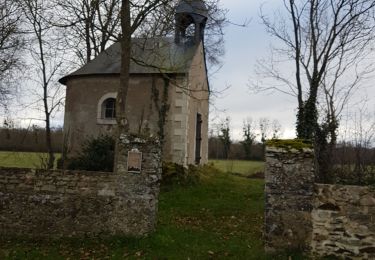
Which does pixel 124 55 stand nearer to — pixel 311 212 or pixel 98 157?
pixel 98 157

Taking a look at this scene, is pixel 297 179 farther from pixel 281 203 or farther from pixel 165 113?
pixel 165 113

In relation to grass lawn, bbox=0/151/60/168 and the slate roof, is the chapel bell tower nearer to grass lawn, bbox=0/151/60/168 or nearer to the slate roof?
the slate roof

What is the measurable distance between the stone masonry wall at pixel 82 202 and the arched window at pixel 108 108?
32.3 feet

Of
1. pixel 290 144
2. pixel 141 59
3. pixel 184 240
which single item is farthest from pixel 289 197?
pixel 141 59

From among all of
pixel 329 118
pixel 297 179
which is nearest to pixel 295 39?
pixel 329 118

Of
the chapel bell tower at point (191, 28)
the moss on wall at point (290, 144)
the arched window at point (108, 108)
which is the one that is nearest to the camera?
the moss on wall at point (290, 144)

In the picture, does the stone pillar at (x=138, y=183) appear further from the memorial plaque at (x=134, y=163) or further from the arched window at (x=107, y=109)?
the arched window at (x=107, y=109)

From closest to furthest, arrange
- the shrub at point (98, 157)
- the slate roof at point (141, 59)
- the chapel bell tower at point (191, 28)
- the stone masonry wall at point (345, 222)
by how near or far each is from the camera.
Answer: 1. the stone masonry wall at point (345, 222)
2. the shrub at point (98, 157)
3. the slate roof at point (141, 59)
4. the chapel bell tower at point (191, 28)

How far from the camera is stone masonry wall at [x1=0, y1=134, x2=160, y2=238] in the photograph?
880 cm

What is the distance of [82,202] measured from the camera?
888 centimetres

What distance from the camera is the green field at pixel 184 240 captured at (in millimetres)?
7887

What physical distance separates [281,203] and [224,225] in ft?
11.8

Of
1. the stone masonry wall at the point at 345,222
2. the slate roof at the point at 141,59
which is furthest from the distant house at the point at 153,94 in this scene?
the stone masonry wall at the point at 345,222

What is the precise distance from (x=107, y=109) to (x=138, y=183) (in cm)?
1056
